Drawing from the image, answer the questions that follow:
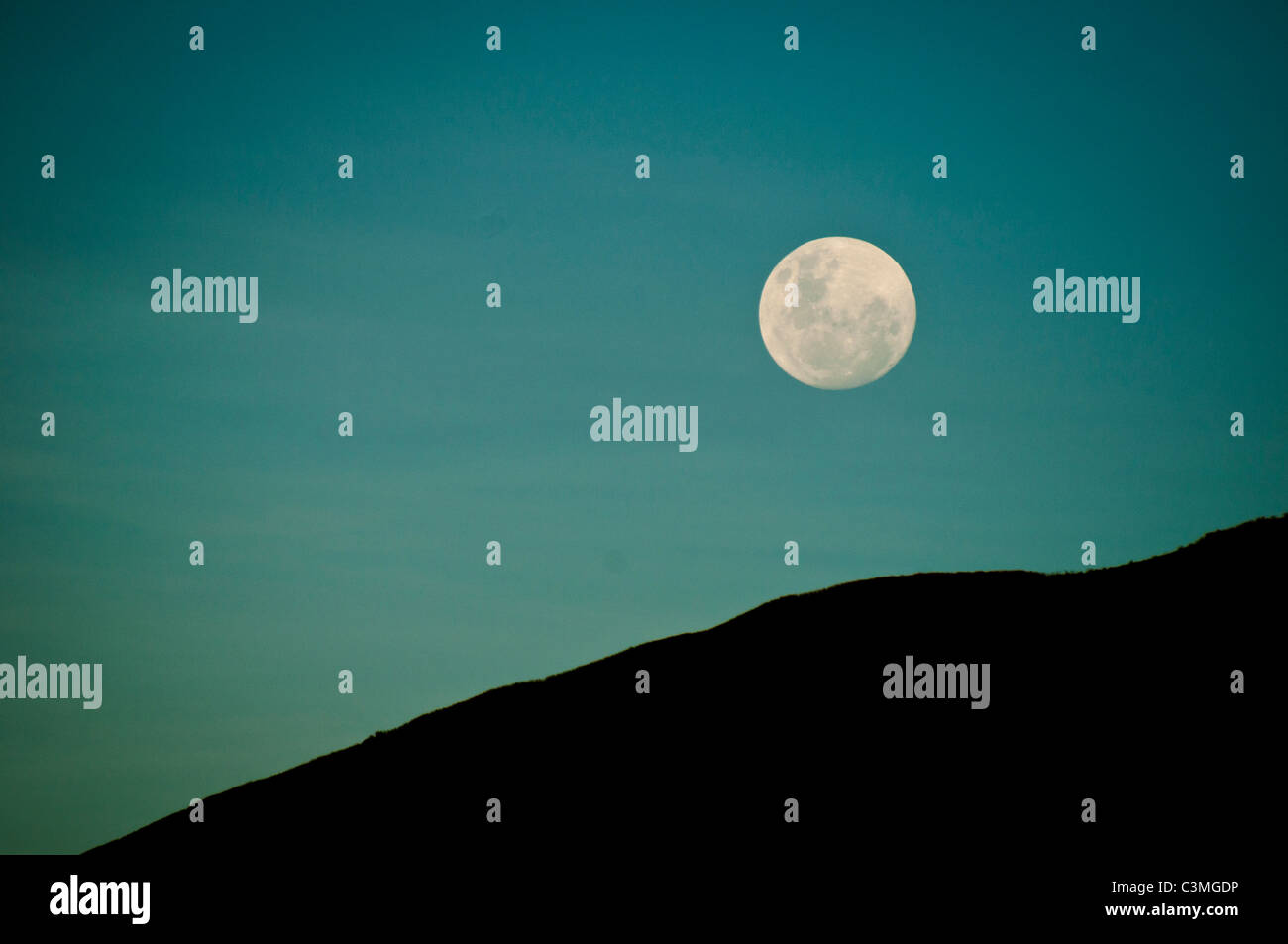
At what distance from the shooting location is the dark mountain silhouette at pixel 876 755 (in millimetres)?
38188

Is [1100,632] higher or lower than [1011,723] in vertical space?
higher

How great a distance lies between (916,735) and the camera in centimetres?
4738

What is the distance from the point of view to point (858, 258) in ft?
142

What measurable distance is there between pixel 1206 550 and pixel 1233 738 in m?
18.6

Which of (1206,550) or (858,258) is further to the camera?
(1206,550)

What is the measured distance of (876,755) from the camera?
1844 inches

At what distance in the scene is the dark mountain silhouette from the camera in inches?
1503
